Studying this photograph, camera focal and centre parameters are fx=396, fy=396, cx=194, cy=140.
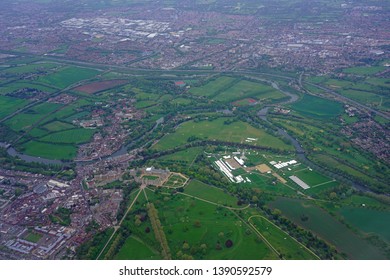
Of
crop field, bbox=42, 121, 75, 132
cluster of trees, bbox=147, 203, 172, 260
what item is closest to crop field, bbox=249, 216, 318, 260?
cluster of trees, bbox=147, 203, 172, 260

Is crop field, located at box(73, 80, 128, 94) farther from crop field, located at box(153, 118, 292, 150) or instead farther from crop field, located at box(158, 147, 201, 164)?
crop field, located at box(158, 147, 201, 164)

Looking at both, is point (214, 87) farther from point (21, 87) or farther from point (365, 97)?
point (21, 87)

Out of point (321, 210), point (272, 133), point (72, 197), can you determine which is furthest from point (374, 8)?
point (72, 197)

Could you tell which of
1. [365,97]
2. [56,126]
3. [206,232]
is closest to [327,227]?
[206,232]

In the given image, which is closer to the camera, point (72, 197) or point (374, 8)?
point (72, 197)

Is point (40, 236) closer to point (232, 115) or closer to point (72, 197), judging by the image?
point (72, 197)
